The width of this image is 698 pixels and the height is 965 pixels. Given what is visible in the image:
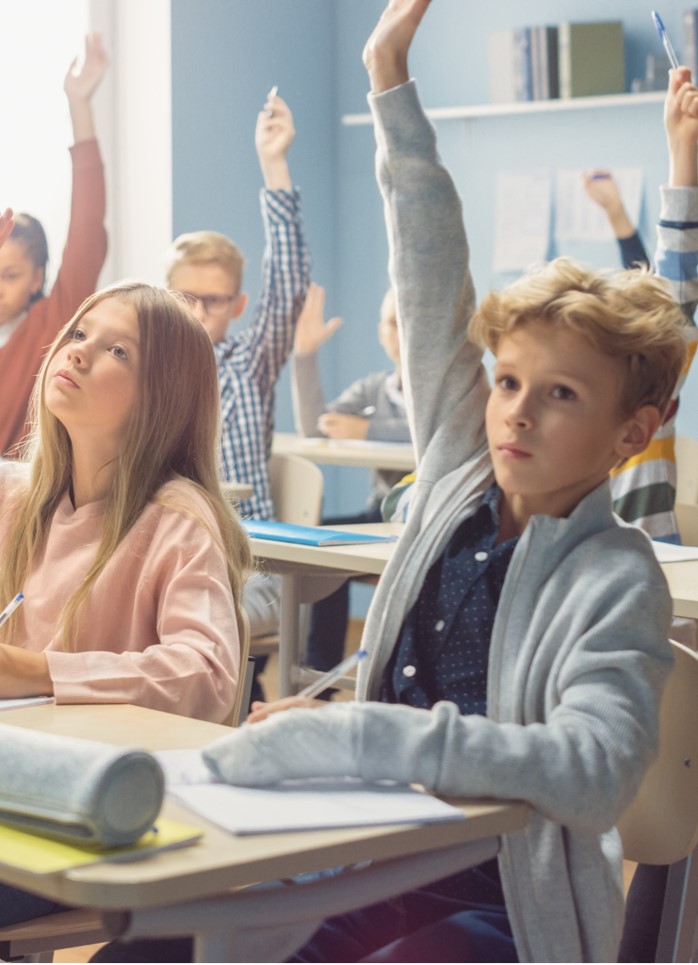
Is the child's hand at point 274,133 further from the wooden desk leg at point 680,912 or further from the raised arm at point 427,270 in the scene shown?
the wooden desk leg at point 680,912

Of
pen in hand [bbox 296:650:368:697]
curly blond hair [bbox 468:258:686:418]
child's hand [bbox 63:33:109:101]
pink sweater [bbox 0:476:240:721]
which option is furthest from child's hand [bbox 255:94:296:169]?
pen in hand [bbox 296:650:368:697]

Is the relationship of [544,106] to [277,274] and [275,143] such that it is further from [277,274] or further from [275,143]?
[277,274]

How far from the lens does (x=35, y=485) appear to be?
178cm

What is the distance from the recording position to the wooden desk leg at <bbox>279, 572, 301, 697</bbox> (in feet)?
9.27

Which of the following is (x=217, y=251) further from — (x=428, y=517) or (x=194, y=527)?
(x=428, y=517)

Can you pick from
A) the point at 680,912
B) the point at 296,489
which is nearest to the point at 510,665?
the point at 680,912

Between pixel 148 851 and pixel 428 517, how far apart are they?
1.95 feet

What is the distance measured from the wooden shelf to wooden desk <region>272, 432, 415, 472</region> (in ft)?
4.38

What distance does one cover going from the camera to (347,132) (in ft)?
20.3

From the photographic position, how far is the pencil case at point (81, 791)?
0.90 metres

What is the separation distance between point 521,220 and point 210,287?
194 cm

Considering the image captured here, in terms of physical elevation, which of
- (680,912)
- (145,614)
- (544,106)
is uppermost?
(544,106)

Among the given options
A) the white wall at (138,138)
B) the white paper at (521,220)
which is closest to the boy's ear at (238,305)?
the white wall at (138,138)

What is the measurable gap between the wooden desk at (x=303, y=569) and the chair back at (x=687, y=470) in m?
1.06
